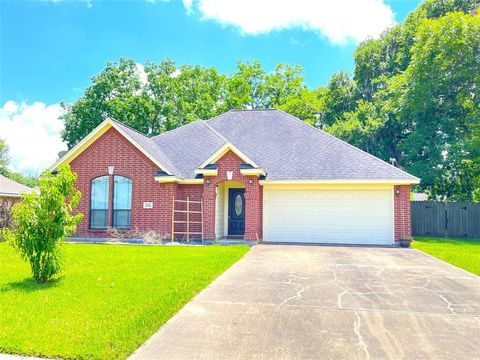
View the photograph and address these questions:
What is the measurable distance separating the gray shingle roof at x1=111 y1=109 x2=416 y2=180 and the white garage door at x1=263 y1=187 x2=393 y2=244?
0.87 meters

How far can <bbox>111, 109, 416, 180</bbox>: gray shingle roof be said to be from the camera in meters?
15.9

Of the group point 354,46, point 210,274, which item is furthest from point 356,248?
point 354,46

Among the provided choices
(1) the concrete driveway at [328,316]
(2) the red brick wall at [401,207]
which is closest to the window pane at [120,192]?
(1) the concrete driveway at [328,316]

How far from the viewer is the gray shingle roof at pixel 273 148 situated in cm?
1589

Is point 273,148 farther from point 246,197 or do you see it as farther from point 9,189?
point 9,189

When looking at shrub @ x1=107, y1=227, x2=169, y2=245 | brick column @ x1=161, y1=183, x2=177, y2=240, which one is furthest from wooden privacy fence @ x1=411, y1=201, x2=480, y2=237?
shrub @ x1=107, y1=227, x2=169, y2=245

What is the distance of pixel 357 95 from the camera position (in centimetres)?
3266

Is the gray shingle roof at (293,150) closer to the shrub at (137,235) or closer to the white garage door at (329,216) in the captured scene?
the white garage door at (329,216)

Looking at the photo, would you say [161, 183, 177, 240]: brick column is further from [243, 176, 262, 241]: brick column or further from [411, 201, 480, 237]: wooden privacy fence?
[411, 201, 480, 237]: wooden privacy fence

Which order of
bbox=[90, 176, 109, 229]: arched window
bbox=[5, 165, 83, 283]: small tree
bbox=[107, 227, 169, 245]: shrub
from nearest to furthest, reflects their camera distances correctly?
bbox=[5, 165, 83, 283]: small tree
bbox=[107, 227, 169, 245]: shrub
bbox=[90, 176, 109, 229]: arched window

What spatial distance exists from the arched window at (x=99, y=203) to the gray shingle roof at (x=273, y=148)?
2.64 metres

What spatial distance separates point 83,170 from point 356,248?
1253 centimetres

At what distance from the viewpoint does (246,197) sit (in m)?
15.5

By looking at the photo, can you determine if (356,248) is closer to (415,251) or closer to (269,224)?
(415,251)
